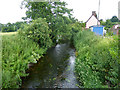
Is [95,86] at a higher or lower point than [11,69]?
lower

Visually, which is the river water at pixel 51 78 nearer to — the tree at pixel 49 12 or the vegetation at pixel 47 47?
the vegetation at pixel 47 47

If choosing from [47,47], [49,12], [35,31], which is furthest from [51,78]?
[49,12]

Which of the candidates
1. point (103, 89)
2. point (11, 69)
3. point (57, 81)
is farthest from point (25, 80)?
point (103, 89)

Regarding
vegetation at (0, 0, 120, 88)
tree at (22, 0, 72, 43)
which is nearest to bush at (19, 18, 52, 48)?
vegetation at (0, 0, 120, 88)

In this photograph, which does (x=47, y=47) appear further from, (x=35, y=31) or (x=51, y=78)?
(x=51, y=78)

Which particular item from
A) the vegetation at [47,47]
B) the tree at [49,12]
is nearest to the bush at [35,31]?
the vegetation at [47,47]

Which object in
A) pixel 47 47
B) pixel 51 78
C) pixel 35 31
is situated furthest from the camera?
pixel 47 47

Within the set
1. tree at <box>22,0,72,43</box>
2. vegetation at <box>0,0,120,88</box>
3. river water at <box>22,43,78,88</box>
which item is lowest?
river water at <box>22,43,78,88</box>

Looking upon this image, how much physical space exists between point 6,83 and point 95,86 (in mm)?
3079

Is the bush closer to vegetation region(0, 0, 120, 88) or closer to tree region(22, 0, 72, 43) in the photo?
vegetation region(0, 0, 120, 88)

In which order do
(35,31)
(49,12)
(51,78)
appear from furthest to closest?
(49,12) < (35,31) < (51,78)

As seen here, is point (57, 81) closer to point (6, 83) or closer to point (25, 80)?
point (25, 80)

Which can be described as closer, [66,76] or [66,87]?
[66,87]

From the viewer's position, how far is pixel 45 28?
8.08m
